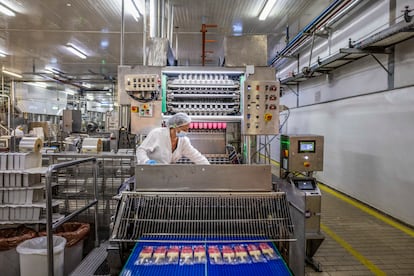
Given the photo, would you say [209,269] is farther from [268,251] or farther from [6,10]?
[6,10]

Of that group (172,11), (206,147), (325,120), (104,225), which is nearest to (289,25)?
(325,120)

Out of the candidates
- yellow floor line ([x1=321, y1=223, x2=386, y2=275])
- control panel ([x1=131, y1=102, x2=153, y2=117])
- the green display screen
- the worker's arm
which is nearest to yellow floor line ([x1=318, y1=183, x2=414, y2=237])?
yellow floor line ([x1=321, y1=223, x2=386, y2=275])

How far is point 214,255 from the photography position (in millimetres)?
1759

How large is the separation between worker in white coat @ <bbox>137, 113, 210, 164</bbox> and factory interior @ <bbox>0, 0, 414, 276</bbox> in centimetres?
3

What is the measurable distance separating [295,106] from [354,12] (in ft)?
12.8

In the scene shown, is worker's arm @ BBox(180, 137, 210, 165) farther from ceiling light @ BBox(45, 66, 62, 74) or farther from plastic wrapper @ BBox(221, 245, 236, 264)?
ceiling light @ BBox(45, 66, 62, 74)

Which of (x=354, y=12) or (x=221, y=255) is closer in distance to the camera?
(x=221, y=255)

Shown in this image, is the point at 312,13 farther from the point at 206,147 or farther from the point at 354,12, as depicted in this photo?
the point at 206,147

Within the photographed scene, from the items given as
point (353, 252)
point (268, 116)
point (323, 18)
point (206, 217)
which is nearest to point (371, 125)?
point (323, 18)

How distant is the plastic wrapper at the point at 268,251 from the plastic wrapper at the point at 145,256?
2.47ft

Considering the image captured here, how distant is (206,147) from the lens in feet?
12.1

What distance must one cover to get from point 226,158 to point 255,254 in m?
1.87

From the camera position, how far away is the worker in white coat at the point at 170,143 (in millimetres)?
2791

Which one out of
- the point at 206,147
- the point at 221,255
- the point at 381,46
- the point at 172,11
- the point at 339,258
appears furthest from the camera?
the point at 172,11
